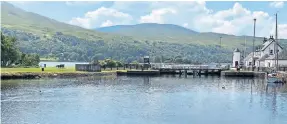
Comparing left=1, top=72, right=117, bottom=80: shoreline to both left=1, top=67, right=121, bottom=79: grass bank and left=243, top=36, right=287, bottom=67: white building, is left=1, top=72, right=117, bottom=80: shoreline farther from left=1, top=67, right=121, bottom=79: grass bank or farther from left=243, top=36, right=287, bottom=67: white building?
left=243, top=36, right=287, bottom=67: white building

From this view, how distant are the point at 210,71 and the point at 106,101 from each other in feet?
240

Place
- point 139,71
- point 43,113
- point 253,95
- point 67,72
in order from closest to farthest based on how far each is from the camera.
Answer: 1. point 43,113
2. point 253,95
3. point 67,72
4. point 139,71

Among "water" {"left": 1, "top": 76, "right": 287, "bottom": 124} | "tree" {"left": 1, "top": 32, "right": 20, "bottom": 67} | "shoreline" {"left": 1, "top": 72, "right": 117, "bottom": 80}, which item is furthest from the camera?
"tree" {"left": 1, "top": 32, "right": 20, "bottom": 67}

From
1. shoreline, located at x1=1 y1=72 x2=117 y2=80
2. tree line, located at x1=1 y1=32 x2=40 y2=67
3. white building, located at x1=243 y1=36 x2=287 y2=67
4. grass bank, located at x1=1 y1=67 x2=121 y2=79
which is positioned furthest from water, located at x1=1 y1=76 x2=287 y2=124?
white building, located at x1=243 y1=36 x2=287 y2=67

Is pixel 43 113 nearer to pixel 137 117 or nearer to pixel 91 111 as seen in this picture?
pixel 91 111

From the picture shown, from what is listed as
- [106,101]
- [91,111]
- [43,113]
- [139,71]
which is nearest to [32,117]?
[43,113]

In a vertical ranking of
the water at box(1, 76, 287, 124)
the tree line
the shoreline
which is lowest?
the water at box(1, 76, 287, 124)

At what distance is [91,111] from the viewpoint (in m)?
42.8

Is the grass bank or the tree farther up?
the tree

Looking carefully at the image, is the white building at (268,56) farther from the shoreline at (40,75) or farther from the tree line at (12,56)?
the tree line at (12,56)

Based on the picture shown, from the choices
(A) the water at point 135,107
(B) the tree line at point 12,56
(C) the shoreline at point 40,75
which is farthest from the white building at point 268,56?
(B) the tree line at point 12,56

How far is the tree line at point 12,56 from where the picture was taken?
99375 millimetres

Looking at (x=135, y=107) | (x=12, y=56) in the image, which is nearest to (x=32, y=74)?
(x=12, y=56)

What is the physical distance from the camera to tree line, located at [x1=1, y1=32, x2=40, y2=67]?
9938cm
